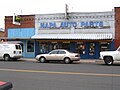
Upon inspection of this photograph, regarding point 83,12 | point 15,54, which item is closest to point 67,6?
point 83,12

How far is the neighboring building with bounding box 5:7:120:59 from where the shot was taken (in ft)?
98.8

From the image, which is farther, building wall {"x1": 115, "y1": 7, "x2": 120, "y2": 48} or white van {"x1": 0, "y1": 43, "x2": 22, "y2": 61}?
building wall {"x1": 115, "y1": 7, "x2": 120, "y2": 48}

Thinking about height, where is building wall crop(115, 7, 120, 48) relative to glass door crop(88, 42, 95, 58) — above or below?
above

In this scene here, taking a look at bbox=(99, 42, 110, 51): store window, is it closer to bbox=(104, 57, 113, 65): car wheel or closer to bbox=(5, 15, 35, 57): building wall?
bbox=(104, 57, 113, 65): car wheel

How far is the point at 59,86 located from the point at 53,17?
22417 mm

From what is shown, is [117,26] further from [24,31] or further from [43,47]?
[24,31]

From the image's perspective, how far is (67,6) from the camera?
1241 inches

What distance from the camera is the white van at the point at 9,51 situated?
29359mm

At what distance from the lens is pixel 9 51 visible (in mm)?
29531

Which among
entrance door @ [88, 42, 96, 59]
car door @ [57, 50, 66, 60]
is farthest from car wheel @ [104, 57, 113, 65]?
entrance door @ [88, 42, 96, 59]

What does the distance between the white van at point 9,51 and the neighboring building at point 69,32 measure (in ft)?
10.5

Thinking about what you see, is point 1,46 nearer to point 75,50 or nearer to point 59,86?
point 75,50

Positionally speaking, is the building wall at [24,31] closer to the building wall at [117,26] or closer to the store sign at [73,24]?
the store sign at [73,24]

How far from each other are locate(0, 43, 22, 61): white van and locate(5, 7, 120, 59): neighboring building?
10.5 ft
